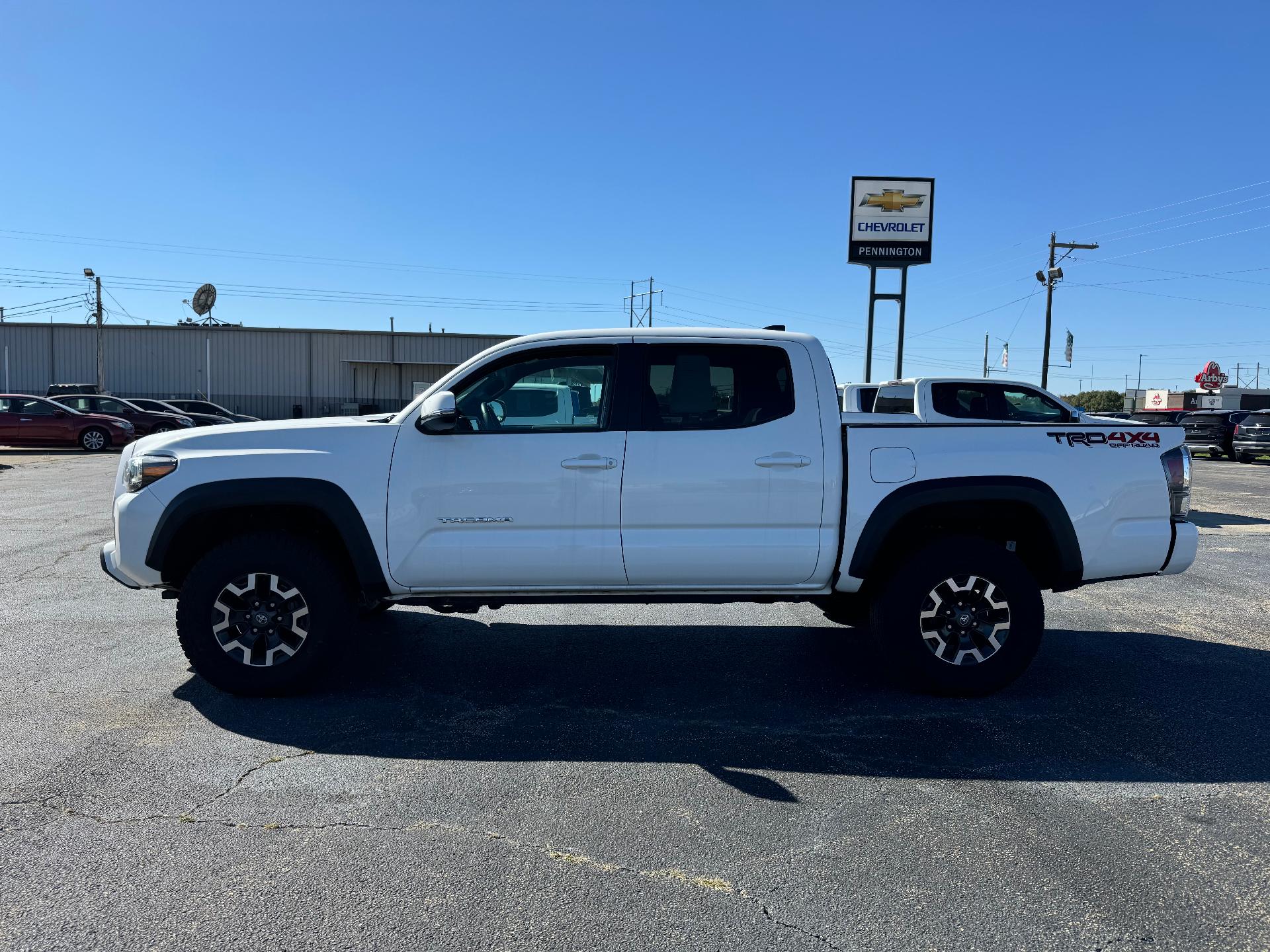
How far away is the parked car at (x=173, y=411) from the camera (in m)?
26.8

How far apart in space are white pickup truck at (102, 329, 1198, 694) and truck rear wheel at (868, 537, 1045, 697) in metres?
0.01

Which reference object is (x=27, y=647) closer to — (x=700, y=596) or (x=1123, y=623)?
(x=700, y=596)

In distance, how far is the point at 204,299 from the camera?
36688mm

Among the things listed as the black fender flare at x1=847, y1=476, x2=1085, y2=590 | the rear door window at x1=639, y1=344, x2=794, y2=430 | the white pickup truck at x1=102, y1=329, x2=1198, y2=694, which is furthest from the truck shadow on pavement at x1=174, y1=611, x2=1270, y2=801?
the rear door window at x1=639, y1=344, x2=794, y2=430

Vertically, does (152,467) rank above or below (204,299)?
below

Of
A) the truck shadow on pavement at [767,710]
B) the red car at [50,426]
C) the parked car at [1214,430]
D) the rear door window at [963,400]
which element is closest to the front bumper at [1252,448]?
the parked car at [1214,430]

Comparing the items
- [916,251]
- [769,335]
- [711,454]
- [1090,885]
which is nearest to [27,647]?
[711,454]

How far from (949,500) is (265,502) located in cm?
355

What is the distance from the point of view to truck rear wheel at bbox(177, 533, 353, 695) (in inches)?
189

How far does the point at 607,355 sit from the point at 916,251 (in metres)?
19.9

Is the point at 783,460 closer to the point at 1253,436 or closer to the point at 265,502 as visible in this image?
the point at 265,502

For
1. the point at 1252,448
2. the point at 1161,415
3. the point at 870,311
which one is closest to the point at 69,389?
the point at 870,311

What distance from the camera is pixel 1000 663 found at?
16.3 feet

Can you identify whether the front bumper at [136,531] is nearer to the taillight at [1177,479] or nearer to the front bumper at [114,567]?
the front bumper at [114,567]
